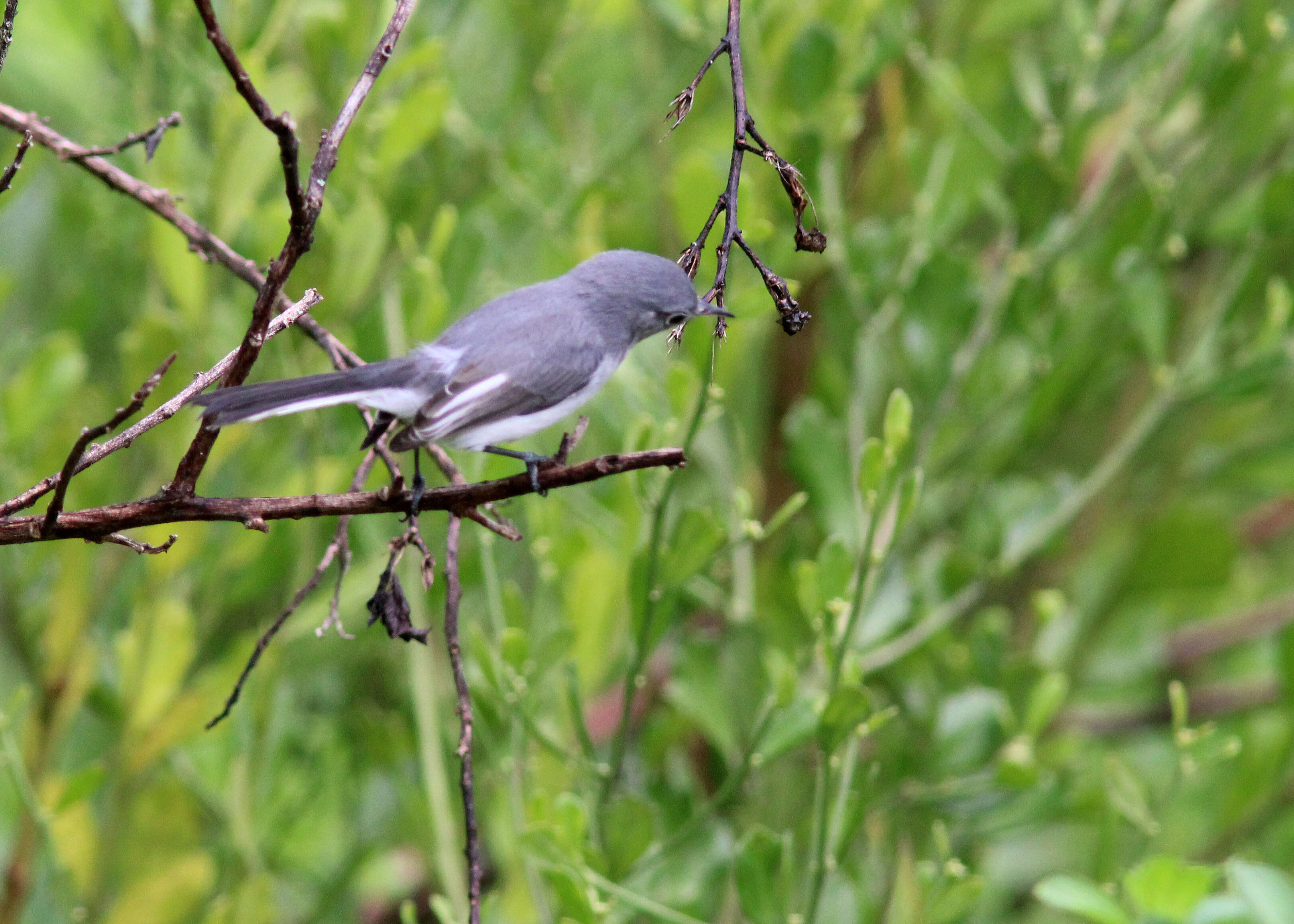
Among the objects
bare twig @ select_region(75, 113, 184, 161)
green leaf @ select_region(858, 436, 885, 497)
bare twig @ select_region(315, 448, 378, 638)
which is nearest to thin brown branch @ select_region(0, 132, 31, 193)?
bare twig @ select_region(75, 113, 184, 161)

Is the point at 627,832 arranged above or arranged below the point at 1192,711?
below

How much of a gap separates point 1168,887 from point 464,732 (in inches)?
30.5

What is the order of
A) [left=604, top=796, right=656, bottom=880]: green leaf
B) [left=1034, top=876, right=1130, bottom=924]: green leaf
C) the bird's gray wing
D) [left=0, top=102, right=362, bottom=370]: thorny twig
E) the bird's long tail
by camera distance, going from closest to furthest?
the bird's long tail < [left=0, top=102, right=362, bottom=370]: thorny twig < [left=1034, top=876, right=1130, bottom=924]: green leaf < the bird's gray wing < [left=604, top=796, right=656, bottom=880]: green leaf

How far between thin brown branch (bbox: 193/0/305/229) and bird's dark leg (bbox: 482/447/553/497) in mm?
259

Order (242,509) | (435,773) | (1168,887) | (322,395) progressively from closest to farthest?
(242,509), (322,395), (1168,887), (435,773)

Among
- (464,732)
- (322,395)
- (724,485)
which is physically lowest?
(464,732)

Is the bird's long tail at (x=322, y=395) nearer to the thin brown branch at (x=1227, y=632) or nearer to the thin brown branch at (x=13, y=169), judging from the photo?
the thin brown branch at (x=13, y=169)

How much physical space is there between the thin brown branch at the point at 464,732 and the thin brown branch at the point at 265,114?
41cm

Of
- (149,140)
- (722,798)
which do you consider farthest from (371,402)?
(722,798)

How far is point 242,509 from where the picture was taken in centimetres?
100

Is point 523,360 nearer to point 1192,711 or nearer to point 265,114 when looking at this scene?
point 265,114

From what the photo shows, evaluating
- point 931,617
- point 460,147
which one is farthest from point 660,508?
point 460,147

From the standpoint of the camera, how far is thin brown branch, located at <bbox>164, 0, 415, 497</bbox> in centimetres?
92

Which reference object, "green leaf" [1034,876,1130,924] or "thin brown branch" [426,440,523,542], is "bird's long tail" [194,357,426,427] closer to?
"thin brown branch" [426,440,523,542]
